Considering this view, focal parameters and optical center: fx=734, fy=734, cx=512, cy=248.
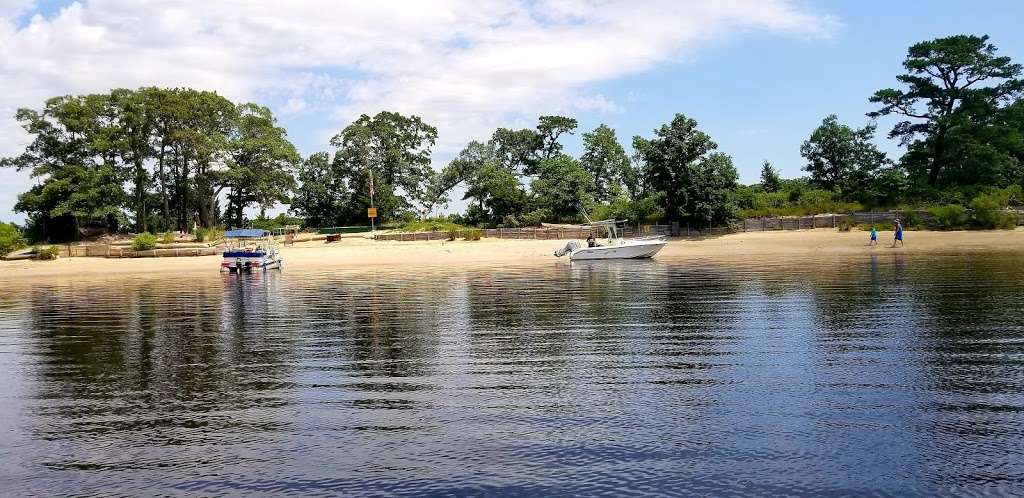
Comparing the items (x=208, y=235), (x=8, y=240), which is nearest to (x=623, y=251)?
(x=208, y=235)

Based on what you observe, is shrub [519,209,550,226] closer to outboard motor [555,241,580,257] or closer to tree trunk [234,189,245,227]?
outboard motor [555,241,580,257]

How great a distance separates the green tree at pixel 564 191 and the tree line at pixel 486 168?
0.13 metres

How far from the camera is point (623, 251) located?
163ft

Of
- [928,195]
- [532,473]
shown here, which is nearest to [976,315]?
[532,473]

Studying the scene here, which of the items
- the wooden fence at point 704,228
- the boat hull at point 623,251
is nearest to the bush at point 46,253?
the wooden fence at point 704,228

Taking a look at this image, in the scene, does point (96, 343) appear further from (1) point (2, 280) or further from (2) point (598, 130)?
(2) point (598, 130)

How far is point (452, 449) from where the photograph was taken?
8.47 meters

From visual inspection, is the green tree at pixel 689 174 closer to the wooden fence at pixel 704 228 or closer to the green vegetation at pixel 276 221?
the wooden fence at pixel 704 228

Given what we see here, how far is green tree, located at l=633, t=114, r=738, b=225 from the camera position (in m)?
60.5

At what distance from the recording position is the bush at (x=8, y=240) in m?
58.4

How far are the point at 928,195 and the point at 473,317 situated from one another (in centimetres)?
5343

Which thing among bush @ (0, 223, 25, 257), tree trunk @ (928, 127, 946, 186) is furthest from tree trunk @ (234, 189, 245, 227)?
tree trunk @ (928, 127, 946, 186)

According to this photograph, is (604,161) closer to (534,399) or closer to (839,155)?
(839,155)

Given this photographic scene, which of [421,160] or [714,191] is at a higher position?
[421,160]
